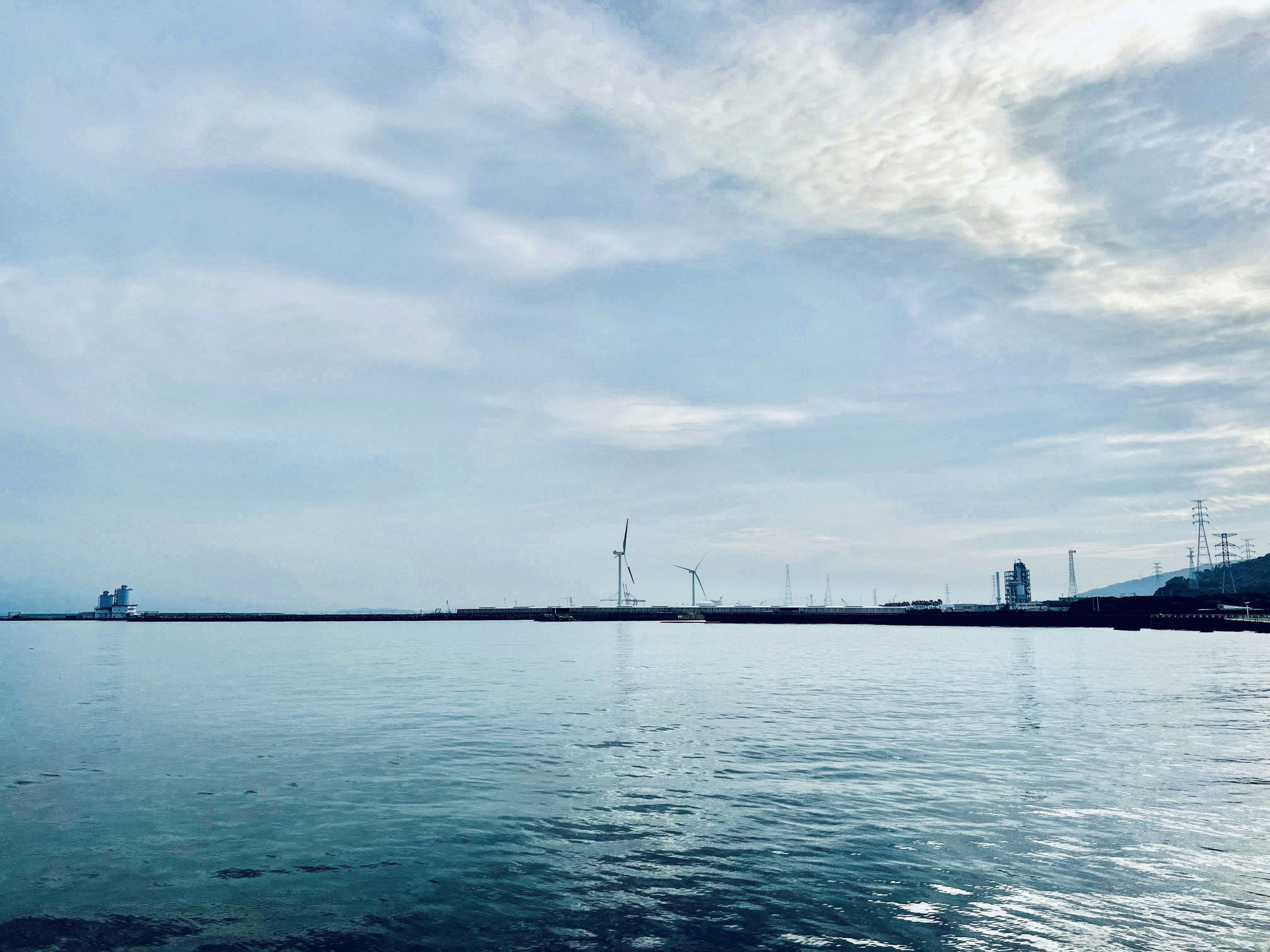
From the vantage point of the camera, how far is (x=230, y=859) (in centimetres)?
2017

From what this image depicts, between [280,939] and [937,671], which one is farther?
[937,671]

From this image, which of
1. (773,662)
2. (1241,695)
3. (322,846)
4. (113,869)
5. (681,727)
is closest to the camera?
(113,869)

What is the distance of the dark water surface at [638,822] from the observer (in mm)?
16000

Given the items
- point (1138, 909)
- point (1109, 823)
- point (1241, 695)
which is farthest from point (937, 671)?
point (1138, 909)

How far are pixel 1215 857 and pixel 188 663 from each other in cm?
10453

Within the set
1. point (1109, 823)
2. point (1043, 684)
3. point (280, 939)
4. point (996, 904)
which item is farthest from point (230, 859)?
point (1043, 684)

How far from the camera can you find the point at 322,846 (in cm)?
2128

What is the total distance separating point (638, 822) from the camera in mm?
23203

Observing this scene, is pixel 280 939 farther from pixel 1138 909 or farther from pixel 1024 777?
pixel 1024 777

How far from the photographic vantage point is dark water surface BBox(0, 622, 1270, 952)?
1600 centimetres

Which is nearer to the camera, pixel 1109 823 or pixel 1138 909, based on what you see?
pixel 1138 909

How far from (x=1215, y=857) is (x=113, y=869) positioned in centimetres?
2786

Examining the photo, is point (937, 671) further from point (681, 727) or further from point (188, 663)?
point (188, 663)

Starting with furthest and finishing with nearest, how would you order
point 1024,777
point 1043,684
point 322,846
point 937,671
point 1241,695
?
point 937,671 → point 1043,684 → point 1241,695 → point 1024,777 → point 322,846
